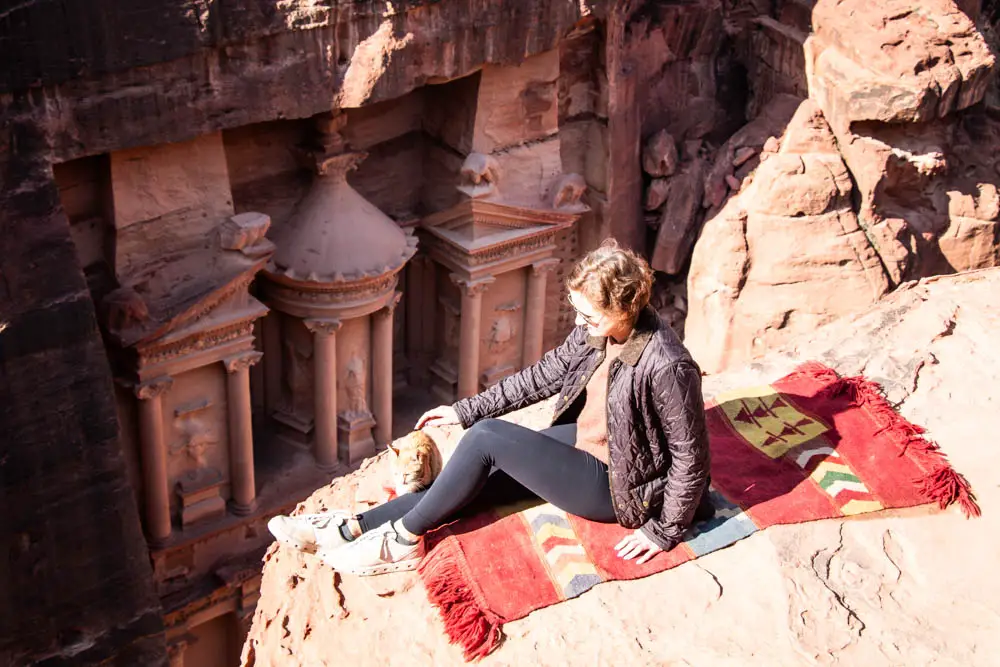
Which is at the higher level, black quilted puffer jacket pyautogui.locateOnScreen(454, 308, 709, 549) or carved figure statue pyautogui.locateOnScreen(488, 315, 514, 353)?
black quilted puffer jacket pyautogui.locateOnScreen(454, 308, 709, 549)

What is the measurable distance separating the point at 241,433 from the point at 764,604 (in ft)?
26.8

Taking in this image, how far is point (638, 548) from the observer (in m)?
6.79

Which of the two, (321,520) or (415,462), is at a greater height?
(415,462)

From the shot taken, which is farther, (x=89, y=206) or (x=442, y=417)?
(x=89, y=206)

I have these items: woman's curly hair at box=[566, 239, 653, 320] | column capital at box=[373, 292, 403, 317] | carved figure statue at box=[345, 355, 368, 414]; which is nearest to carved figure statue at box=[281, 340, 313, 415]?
carved figure statue at box=[345, 355, 368, 414]

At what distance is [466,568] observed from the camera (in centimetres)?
685

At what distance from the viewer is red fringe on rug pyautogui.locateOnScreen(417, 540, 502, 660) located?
6543 mm

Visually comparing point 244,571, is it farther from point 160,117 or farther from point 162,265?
point 160,117

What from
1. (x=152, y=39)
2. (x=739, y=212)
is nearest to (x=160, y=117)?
(x=152, y=39)

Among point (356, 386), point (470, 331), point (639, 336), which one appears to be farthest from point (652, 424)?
point (470, 331)

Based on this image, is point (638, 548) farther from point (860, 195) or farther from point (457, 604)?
point (860, 195)

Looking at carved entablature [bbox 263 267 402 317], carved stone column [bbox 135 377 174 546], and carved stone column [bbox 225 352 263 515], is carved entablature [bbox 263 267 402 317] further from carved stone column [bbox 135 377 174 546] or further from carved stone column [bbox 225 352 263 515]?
carved stone column [bbox 135 377 174 546]

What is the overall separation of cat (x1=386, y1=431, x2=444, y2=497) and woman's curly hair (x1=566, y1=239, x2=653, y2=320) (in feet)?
5.02

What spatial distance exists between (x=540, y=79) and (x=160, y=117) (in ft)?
17.6
